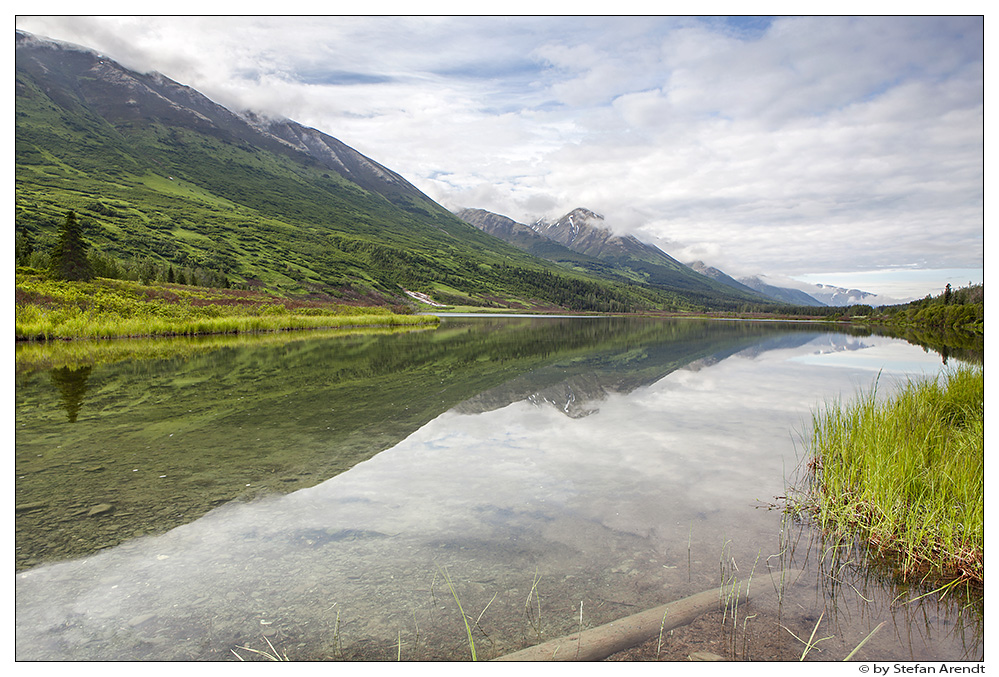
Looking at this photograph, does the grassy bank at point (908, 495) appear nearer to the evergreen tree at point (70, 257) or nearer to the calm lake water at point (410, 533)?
the calm lake water at point (410, 533)

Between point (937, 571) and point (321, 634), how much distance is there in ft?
19.4

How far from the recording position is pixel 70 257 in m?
38.7

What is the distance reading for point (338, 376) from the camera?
755 inches

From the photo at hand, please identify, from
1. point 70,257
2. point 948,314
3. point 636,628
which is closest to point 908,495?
point 636,628

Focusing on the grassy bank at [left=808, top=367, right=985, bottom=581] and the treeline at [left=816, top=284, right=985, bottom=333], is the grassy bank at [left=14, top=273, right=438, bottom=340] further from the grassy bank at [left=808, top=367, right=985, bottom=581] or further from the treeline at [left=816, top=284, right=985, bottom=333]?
the treeline at [left=816, top=284, right=985, bottom=333]

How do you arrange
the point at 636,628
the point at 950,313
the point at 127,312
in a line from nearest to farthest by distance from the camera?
the point at 636,628 < the point at 127,312 < the point at 950,313

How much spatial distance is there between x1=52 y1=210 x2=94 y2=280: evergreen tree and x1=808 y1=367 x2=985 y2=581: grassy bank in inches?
1890

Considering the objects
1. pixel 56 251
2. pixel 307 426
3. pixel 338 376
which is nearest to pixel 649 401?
pixel 307 426

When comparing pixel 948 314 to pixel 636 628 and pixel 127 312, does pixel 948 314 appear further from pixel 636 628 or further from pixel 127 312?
pixel 127 312

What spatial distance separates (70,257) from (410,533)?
4619 centimetres

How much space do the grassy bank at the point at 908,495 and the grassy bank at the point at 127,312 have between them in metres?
33.2

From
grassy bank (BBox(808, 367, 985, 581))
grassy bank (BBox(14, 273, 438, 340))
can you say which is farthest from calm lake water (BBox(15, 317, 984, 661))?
grassy bank (BBox(14, 273, 438, 340))

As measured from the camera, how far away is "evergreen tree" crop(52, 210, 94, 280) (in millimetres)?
37594
